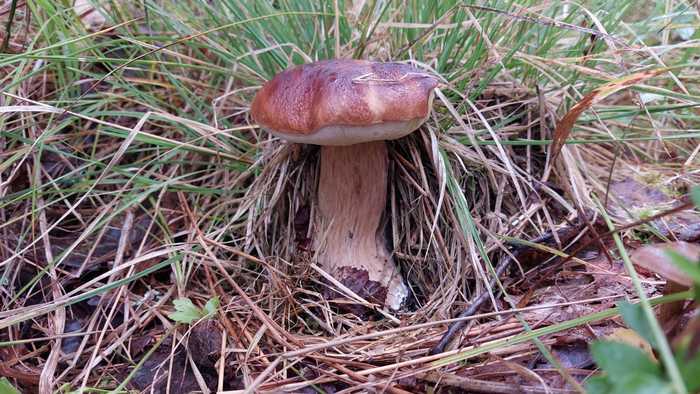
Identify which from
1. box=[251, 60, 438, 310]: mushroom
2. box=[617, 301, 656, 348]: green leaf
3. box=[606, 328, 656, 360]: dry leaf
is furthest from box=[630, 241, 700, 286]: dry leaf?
box=[251, 60, 438, 310]: mushroom

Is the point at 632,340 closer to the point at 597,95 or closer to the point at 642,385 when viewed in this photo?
the point at 642,385

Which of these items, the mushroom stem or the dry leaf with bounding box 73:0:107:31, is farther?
the dry leaf with bounding box 73:0:107:31

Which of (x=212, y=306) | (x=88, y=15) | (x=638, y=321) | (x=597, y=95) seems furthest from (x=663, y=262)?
(x=88, y=15)

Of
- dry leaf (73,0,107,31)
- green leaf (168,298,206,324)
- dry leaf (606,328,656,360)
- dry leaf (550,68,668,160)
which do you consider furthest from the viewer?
dry leaf (73,0,107,31)

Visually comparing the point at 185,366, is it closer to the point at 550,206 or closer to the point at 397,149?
the point at 397,149

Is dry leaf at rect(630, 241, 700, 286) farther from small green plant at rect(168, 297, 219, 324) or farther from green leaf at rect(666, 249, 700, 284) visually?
small green plant at rect(168, 297, 219, 324)

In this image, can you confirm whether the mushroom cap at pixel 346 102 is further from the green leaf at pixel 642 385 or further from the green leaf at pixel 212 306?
the green leaf at pixel 642 385
